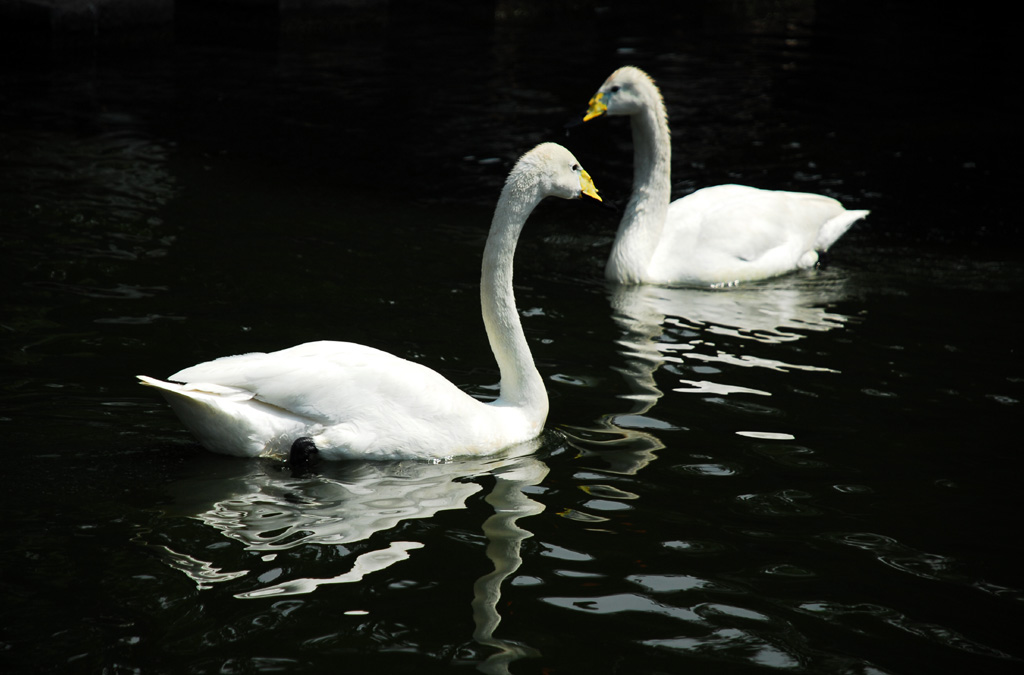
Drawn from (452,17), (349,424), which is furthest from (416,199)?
(452,17)

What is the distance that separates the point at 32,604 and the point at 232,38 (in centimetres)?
1618

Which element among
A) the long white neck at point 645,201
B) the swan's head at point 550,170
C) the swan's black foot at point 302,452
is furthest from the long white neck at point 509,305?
the long white neck at point 645,201

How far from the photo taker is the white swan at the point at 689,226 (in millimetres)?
9352

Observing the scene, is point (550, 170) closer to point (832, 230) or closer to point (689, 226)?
point (689, 226)

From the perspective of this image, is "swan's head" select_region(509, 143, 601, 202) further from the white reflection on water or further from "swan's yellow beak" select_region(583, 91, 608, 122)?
"swan's yellow beak" select_region(583, 91, 608, 122)

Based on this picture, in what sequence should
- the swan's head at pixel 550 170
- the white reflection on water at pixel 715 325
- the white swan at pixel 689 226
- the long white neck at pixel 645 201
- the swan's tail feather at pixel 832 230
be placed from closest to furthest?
1. the swan's head at pixel 550 170
2. the white reflection on water at pixel 715 325
3. the long white neck at pixel 645 201
4. the white swan at pixel 689 226
5. the swan's tail feather at pixel 832 230

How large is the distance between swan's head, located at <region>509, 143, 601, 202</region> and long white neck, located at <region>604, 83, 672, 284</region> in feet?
10.5

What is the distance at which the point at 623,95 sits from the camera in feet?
31.7

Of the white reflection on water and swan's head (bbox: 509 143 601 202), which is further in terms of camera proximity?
the white reflection on water

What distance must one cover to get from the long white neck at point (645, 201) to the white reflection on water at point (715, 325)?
0.75 ft

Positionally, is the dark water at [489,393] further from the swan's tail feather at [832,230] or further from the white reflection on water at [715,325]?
the swan's tail feather at [832,230]

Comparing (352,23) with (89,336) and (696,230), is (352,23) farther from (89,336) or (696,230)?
(89,336)

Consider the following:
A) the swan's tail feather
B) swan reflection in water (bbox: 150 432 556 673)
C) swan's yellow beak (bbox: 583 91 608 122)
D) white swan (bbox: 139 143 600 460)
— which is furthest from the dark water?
swan's yellow beak (bbox: 583 91 608 122)

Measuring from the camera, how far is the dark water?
421 centimetres
